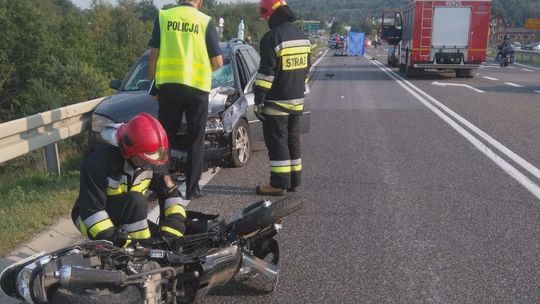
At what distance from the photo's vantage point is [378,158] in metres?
8.13

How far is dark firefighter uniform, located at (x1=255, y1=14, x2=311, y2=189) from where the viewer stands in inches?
238

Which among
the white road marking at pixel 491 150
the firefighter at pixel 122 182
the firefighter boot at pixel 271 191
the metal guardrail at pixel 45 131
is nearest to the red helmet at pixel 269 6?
the firefighter boot at pixel 271 191

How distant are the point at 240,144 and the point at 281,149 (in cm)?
143

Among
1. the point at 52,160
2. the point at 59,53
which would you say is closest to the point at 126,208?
the point at 52,160

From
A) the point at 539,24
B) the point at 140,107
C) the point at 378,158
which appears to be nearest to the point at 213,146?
the point at 140,107

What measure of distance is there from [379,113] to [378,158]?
4.97m

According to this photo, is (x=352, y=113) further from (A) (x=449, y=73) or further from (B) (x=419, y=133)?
(A) (x=449, y=73)

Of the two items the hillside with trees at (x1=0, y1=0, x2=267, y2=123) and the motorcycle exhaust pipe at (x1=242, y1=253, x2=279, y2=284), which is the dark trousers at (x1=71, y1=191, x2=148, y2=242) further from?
the hillside with trees at (x1=0, y1=0, x2=267, y2=123)

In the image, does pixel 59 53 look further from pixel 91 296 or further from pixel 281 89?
pixel 91 296

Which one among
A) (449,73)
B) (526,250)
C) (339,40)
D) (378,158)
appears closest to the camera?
(526,250)

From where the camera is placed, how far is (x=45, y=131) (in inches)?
276

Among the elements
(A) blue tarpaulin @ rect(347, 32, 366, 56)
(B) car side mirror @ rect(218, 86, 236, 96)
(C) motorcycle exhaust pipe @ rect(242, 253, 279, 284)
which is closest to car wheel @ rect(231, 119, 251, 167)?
(B) car side mirror @ rect(218, 86, 236, 96)

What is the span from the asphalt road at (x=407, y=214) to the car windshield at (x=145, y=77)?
1189mm

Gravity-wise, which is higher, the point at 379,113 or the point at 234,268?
the point at 234,268
